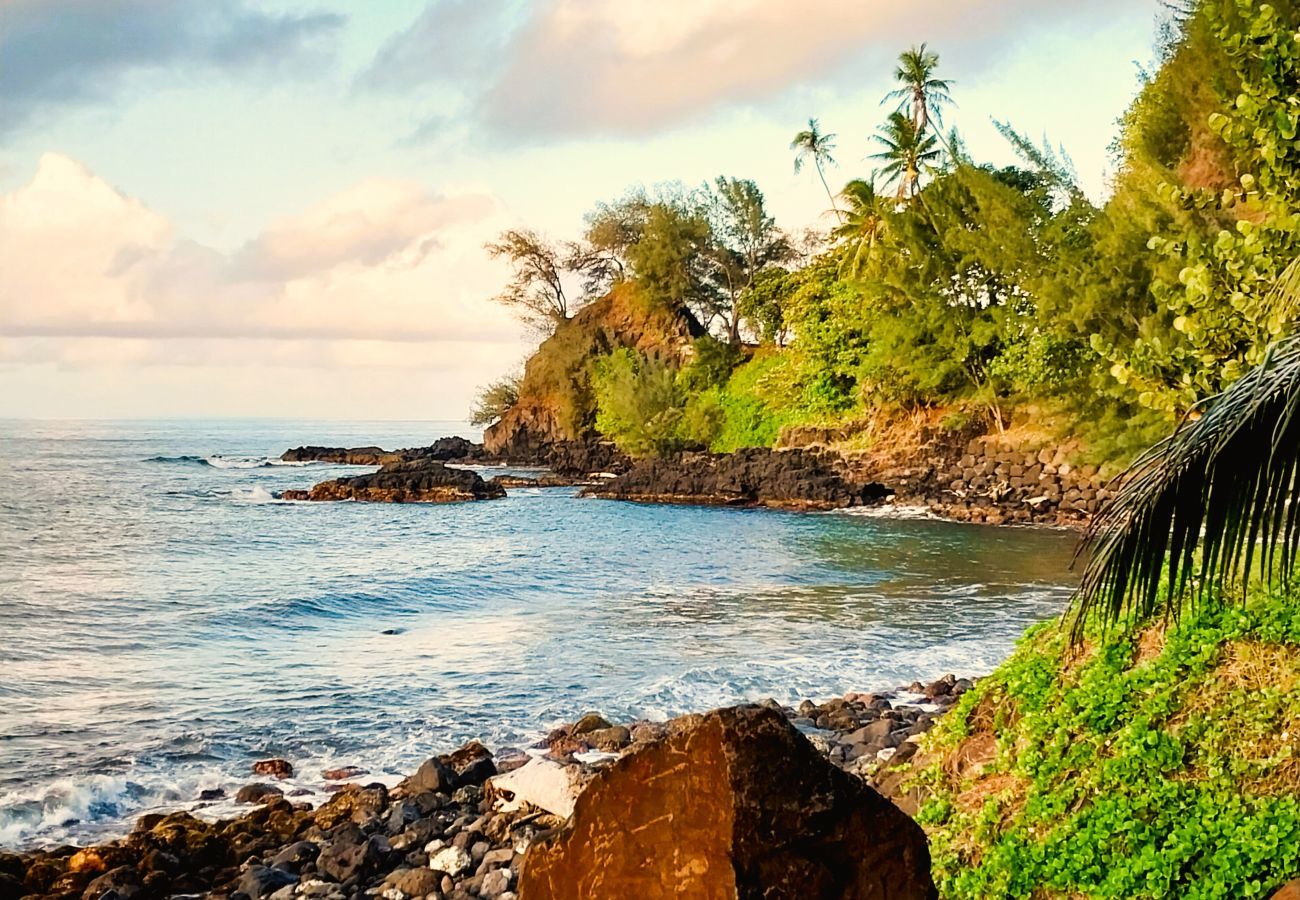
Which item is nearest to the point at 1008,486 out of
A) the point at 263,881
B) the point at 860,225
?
the point at 860,225

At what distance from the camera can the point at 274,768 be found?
9.59m

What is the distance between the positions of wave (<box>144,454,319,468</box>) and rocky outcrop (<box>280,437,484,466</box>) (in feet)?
2.37

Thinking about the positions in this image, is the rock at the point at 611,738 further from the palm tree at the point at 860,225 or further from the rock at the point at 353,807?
the palm tree at the point at 860,225

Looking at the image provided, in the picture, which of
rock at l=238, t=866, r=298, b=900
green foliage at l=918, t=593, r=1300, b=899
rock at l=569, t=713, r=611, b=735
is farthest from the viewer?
rock at l=569, t=713, r=611, b=735

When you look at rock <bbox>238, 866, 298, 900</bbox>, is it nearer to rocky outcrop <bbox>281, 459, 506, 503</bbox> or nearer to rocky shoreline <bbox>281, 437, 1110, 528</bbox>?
rocky shoreline <bbox>281, 437, 1110, 528</bbox>

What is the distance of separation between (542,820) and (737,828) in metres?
4.52

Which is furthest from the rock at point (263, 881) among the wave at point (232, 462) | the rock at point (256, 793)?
the wave at point (232, 462)

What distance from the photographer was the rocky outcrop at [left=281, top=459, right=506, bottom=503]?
134ft

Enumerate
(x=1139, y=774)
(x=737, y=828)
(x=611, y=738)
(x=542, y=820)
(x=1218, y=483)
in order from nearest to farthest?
(x=737, y=828), (x=1218, y=483), (x=1139, y=774), (x=542, y=820), (x=611, y=738)

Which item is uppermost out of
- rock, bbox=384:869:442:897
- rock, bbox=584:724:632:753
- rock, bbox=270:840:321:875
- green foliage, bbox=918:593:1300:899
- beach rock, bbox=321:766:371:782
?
green foliage, bbox=918:593:1300:899

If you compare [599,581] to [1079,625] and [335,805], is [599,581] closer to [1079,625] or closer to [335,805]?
[335,805]

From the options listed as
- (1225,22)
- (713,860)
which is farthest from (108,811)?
(1225,22)

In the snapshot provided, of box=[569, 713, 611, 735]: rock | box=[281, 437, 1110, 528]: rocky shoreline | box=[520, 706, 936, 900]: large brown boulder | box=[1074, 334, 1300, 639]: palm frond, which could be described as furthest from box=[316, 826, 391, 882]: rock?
box=[281, 437, 1110, 528]: rocky shoreline

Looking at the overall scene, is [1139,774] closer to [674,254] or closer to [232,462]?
[674,254]
